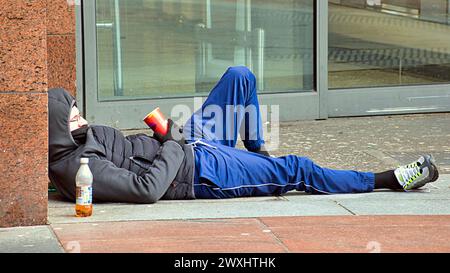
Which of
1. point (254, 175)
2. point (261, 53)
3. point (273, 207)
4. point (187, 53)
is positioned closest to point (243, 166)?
point (254, 175)

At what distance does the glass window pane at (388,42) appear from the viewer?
10023mm

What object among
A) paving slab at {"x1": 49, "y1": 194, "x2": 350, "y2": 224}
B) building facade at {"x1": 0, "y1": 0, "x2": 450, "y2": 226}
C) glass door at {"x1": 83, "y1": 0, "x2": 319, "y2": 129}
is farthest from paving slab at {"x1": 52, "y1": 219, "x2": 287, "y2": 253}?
glass door at {"x1": 83, "y1": 0, "x2": 319, "y2": 129}

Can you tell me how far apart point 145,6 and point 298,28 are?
158cm

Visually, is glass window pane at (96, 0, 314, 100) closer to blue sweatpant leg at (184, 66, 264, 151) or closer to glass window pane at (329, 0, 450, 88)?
glass window pane at (329, 0, 450, 88)

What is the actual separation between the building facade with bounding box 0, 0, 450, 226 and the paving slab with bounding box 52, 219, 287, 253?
118 inches

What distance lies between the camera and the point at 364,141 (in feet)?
29.2

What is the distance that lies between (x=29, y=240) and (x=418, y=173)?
106 inches

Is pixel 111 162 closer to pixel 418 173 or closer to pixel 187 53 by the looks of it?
pixel 418 173

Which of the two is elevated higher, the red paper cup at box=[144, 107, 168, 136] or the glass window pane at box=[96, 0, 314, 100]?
the glass window pane at box=[96, 0, 314, 100]

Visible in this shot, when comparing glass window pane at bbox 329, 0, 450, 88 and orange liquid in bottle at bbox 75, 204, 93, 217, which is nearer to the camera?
orange liquid in bottle at bbox 75, 204, 93, 217

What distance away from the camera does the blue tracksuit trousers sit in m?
6.46
